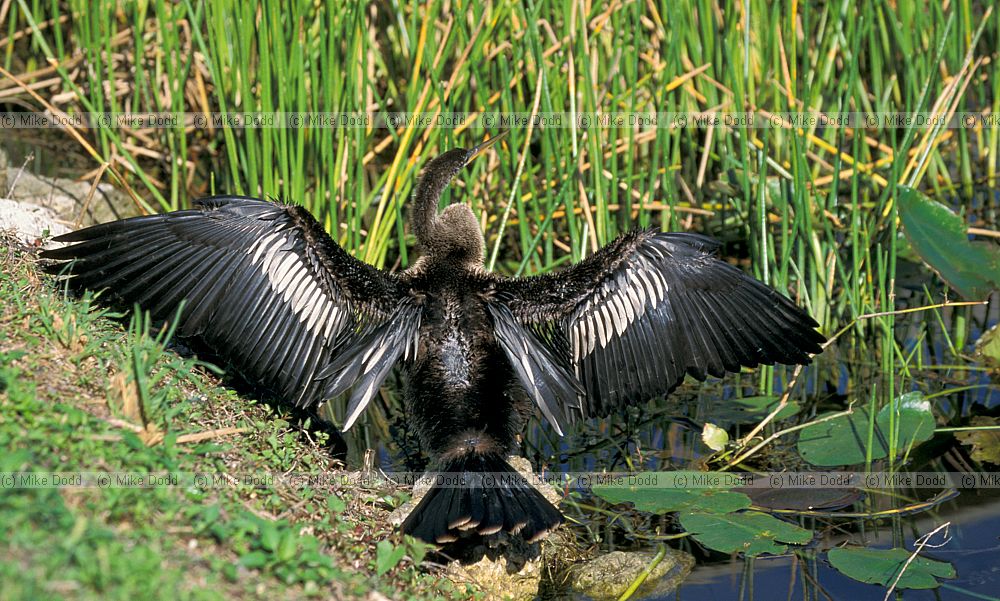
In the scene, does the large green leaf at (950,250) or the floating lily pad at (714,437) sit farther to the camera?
the large green leaf at (950,250)

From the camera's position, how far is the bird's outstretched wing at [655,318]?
3758mm

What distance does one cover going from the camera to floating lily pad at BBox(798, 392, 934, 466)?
4.18m

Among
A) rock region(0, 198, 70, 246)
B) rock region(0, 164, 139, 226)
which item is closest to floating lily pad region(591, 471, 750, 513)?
rock region(0, 198, 70, 246)

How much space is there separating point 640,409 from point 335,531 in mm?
1982

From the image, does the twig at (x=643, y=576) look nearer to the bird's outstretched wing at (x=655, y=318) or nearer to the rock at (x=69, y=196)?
the bird's outstretched wing at (x=655, y=318)

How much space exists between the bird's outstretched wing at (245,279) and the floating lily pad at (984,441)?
242 centimetres

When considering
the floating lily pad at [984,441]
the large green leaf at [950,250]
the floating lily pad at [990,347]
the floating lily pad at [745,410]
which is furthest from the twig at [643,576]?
the floating lily pad at [990,347]

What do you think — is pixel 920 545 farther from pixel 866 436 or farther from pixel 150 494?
pixel 150 494

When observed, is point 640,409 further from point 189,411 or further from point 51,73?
point 51,73

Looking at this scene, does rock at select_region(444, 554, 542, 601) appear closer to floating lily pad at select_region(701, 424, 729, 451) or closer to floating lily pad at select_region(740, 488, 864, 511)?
floating lily pad at select_region(740, 488, 864, 511)

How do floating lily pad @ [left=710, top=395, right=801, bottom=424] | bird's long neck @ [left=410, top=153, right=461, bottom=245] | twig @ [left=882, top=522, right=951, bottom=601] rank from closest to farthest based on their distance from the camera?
1. twig @ [left=882, top=522, right=951, bottom=601]
2. bird's long neck @ [left=410, top=153, right=461, bottom=245]
3. floating lily pad @ [left=710, top=395, right=801, bottom=424]

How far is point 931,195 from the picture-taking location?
630 cm

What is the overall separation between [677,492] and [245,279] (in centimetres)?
177

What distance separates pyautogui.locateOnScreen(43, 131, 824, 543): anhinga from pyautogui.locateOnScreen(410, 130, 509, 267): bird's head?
0.35 ft
